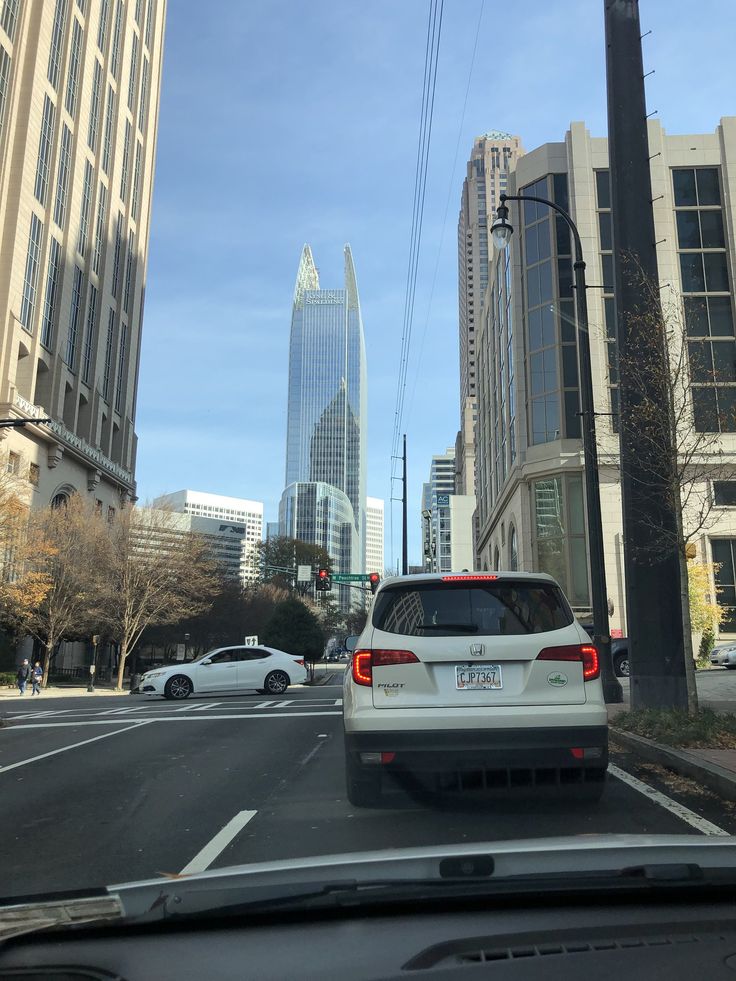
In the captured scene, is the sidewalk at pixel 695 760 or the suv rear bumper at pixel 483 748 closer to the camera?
the suv rear bumper at pixel 483 748

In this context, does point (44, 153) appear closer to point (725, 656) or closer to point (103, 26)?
point (103, 26)

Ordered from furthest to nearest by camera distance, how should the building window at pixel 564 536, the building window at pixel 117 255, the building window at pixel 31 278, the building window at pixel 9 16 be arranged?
the building window at pixel 117 255
the building window at pixel 31 278
the building window at pixel 9 16
the building window at pixel 564 536

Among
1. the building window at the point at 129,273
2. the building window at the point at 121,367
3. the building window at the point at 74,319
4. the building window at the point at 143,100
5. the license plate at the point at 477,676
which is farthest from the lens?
the building window at the point at 143,100

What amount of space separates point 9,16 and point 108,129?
48.4 ft

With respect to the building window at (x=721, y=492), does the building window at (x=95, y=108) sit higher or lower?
higher

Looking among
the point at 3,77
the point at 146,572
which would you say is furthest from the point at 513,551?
the point at 3,77

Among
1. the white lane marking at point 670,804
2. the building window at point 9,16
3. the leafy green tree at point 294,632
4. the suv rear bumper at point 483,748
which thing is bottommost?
the white lane marking at point 670,804

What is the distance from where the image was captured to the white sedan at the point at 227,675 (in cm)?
2380

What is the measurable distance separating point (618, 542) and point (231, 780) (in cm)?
3477

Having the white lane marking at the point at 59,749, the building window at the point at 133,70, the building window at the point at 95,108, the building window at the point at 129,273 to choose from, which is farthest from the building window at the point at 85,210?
the white lane marking at the point at 59,749

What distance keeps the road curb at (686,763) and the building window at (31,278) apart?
45.6m

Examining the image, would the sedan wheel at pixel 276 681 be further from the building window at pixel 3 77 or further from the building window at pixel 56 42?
the building window at pixel 56 42

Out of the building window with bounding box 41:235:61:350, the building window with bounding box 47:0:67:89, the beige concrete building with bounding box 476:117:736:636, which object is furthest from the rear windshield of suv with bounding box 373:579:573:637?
the building window with bounding box 47:0:67:89

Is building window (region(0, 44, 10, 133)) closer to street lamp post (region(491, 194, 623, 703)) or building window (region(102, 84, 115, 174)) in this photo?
building window (region(102, 84, 115, 174))
